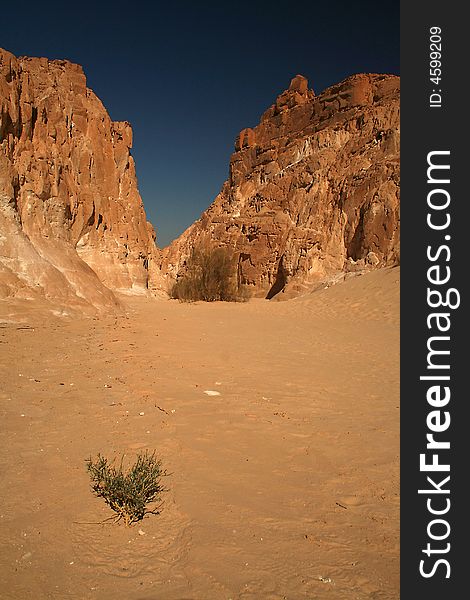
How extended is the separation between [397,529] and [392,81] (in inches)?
1858

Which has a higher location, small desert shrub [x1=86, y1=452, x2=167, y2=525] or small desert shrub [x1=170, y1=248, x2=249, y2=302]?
small desert shrub [x1=170, y1=248, x2=249, y2=302]

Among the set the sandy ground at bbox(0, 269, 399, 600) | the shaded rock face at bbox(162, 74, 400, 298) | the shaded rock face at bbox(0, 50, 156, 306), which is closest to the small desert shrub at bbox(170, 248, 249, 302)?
the shaded rock face at bbox(0, 50, 156, 306)

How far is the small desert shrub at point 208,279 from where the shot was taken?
22.3m

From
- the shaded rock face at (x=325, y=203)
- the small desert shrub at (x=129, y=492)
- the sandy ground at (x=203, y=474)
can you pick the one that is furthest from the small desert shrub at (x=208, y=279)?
the small desert shrub at (x=129, y=492)

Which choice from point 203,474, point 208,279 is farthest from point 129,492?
point 208,279

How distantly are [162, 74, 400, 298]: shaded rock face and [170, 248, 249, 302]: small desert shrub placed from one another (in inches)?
154

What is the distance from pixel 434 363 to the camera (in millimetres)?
2896

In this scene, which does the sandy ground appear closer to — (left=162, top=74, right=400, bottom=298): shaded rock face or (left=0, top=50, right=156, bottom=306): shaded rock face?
(left=0, top=50, right=156, bottom=306): shaded rock face

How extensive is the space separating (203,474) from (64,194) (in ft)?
48.2

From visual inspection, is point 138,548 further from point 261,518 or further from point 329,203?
point 329,203

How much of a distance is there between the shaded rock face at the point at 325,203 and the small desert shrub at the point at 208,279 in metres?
3.92

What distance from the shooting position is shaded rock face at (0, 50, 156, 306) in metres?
10.5

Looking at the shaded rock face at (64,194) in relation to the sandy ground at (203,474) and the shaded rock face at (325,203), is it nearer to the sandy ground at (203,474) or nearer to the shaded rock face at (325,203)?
the sandy ground at (203,474)

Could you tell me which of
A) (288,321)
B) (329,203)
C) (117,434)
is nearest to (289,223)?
(329,203)
